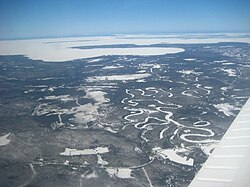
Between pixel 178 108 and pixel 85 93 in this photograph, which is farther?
pixel 85 93

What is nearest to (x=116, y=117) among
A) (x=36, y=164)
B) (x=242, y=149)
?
(x=36, y=164)

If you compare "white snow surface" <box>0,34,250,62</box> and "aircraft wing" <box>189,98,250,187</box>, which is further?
"white snow surface" <box>0,34,250,62</box>

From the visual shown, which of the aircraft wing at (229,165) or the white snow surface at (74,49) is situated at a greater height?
the aircraft wing at (229,165)

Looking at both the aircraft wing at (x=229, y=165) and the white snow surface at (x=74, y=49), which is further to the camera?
the white snow surface at (x=74, y=49)

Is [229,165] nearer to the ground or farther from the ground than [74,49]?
farther from the ground

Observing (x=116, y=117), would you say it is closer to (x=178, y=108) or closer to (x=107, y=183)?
(x=178, y=108)

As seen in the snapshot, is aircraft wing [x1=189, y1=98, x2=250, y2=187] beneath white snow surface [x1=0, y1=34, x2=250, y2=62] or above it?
above

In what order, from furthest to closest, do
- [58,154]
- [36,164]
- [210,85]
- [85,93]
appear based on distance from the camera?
[210,85] → [85,93] → [58,154] → [36,164]

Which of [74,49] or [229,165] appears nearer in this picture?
[229,165]
